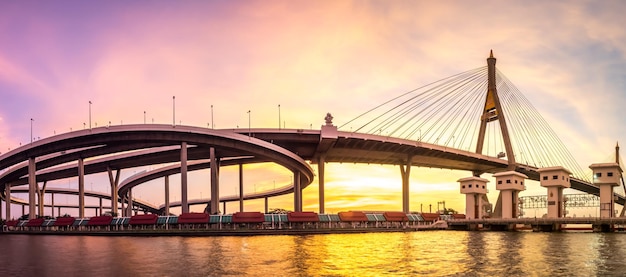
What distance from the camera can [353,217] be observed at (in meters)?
87.5

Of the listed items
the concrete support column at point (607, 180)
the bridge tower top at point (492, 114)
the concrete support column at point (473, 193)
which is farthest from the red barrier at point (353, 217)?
the bridge tower top at point (492, 114)

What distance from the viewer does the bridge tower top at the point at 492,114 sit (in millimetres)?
112812

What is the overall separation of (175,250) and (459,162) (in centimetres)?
9264

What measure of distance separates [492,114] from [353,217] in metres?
45.5

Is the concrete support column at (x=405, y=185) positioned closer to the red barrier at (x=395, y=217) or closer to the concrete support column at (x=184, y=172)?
the red barrier at (x=395, y=217)

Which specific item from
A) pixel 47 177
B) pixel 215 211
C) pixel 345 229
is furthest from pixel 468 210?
pixel 47 177

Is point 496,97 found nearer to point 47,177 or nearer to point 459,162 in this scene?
point 459,162

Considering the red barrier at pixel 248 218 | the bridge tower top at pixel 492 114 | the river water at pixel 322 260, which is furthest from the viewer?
the bridge tower top at pixel 492 114

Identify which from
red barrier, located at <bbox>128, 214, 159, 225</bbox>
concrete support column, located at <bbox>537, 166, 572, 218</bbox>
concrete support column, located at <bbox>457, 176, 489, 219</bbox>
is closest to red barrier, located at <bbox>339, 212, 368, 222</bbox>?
concrete support column, located at <bbox>457, 176, 489, 219</bbox>

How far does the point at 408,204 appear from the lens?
407 ft

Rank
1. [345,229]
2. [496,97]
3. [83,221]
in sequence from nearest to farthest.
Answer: [345,229], [83,221], [496,97]

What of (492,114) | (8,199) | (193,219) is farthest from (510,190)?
(8,199)

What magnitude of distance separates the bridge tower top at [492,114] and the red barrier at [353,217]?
4092 centimetres

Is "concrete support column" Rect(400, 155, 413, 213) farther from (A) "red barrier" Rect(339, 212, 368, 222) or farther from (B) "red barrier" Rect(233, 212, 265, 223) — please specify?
(B) "red barrier" Rect(233, 212, 265, 223)
